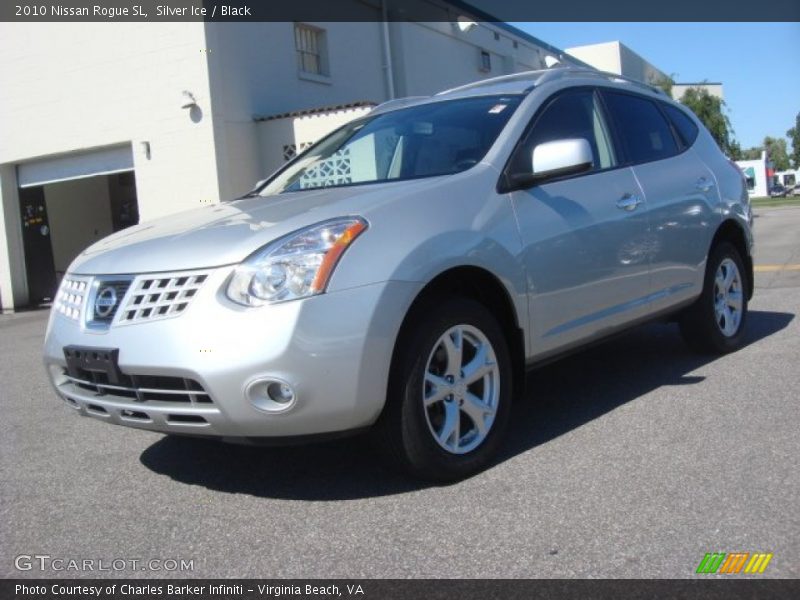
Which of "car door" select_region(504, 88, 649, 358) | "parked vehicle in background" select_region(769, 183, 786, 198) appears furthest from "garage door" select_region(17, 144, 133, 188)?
"parked vehicle in background" select_region(769, 183, 786, 198)

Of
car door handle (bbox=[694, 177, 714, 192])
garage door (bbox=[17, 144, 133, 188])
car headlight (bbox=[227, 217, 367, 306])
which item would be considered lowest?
car headlight (bbox=[227, 217, 367, 306])

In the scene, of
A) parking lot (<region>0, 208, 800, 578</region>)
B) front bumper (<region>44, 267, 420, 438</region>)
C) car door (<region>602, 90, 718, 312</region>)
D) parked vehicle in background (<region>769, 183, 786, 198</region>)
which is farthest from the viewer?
parked vehicle in background (<region>769, 183, 786, 198</region>)

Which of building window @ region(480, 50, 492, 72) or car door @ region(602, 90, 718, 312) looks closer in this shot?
car door @ region(602, 90, 718, 312)

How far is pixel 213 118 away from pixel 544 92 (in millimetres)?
8779

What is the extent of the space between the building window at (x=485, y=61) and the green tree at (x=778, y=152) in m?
88.5

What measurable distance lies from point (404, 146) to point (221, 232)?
4.77ft

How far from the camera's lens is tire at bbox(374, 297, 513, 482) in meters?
3.38

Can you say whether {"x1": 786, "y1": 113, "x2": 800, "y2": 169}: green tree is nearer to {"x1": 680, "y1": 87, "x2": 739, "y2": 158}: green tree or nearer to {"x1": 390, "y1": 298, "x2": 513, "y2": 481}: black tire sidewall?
Result: {"x1": 680, "y1": 87, "x2": 739, "y2": 158}: green tree

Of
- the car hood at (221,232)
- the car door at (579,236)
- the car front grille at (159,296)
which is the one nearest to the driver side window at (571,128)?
the car door at (579,236)

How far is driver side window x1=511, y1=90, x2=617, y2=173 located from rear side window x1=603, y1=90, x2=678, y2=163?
189 millimetres

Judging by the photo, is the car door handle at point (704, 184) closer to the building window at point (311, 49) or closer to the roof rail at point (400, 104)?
the roof rail at point (400, 104)

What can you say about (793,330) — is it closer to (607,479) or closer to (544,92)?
(544,92)

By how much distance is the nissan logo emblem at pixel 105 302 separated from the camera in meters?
3.50

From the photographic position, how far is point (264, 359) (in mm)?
3090
